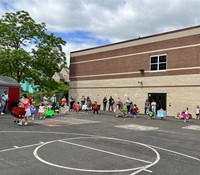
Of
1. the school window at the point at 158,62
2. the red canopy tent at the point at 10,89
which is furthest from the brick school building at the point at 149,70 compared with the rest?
the red canopy tent at the point at 10,89

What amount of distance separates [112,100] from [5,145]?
21.3 m

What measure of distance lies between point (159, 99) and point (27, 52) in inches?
663

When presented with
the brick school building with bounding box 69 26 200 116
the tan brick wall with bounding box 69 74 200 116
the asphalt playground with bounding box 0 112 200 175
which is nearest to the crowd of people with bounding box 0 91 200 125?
the tan brick wall with bounding box 69 74 200 116

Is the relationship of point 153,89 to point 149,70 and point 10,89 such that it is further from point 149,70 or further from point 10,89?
point 10,89

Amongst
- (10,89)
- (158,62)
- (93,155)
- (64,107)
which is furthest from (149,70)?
(93,155)

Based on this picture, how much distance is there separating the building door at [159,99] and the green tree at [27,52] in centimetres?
1412

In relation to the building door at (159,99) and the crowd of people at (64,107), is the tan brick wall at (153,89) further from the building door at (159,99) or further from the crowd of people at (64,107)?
the crowd of people at (64,107)

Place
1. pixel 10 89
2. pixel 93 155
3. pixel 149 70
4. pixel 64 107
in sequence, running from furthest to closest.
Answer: pixel 149 70, pixel 64 107, pixel 10 89, pixel 93 155

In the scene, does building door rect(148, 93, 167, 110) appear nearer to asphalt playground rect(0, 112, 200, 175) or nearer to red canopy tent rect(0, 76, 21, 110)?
red canopy tent rect(0, 76, 21, 110)

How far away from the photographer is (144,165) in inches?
287

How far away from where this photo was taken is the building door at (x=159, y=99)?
2620cm

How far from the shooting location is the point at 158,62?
26.8m

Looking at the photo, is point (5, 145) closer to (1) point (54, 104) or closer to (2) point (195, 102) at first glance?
(1) point (54, 104)

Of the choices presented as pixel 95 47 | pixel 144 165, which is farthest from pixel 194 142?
pixel 95 47
